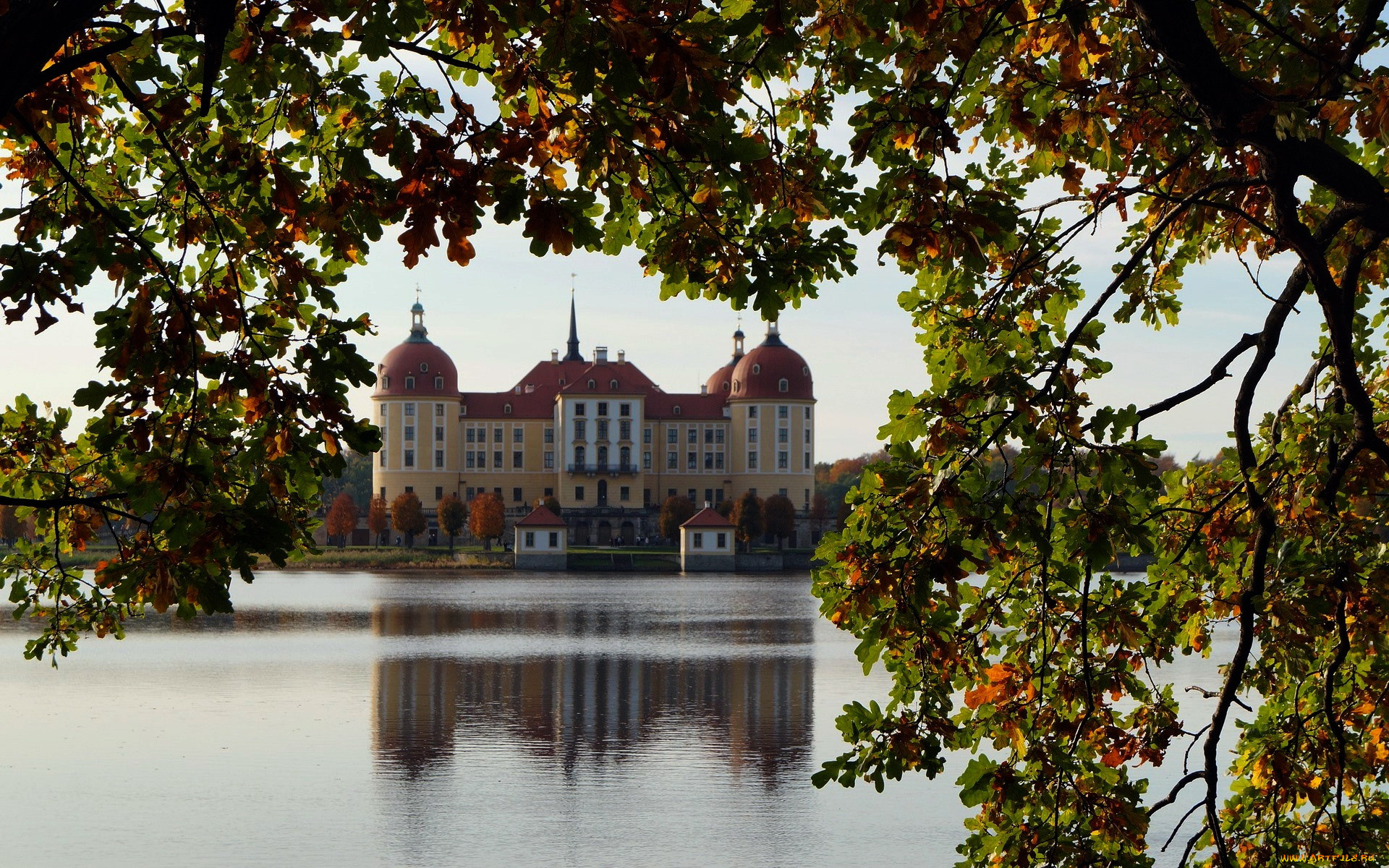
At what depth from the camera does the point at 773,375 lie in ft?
256

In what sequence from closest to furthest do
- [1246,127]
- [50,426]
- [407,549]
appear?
[1246,127], [50,426], [407,549]

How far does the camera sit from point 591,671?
20.8 metres

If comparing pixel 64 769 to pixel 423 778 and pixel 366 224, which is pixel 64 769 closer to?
pixel 423 778

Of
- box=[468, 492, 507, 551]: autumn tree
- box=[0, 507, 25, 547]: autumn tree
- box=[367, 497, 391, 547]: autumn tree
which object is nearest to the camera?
box=[0, 507, 25, 547]: autumn tree

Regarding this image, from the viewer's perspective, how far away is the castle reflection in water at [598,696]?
1437cm

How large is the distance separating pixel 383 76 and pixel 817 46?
116 cm

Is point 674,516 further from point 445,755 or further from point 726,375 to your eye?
point 445,755

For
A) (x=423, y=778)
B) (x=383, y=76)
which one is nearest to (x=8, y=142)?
(x=383, y=76)

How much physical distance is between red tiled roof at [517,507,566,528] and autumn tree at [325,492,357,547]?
512 inches

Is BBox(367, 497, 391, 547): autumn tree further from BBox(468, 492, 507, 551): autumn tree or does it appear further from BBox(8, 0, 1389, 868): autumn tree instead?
BBox(8, 0, 1389, 868): autumn tree

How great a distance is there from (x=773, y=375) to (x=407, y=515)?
20684 millimetres

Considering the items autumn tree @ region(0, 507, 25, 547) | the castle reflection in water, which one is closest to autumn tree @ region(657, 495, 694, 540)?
autumn tree @ region(0, 507, 25, 547)

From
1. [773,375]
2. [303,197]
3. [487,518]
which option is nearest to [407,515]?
[487,518]

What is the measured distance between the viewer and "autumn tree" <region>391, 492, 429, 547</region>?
2741 inches
